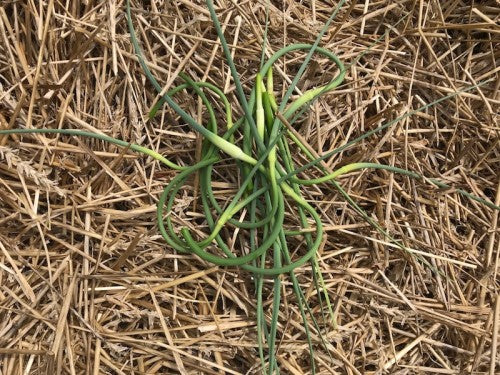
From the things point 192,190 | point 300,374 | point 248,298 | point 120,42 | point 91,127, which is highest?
point 120,42

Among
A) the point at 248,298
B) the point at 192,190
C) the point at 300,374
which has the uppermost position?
the point at 192,190

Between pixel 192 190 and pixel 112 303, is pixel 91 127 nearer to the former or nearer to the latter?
pixel 192 190

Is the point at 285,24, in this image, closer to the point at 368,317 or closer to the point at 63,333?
the point at 368,317

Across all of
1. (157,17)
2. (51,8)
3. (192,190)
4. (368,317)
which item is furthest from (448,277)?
(51,8)

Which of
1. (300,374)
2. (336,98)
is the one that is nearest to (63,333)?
(300,374)

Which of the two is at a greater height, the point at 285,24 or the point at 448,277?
the point at 285,24

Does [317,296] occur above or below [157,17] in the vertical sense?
below
